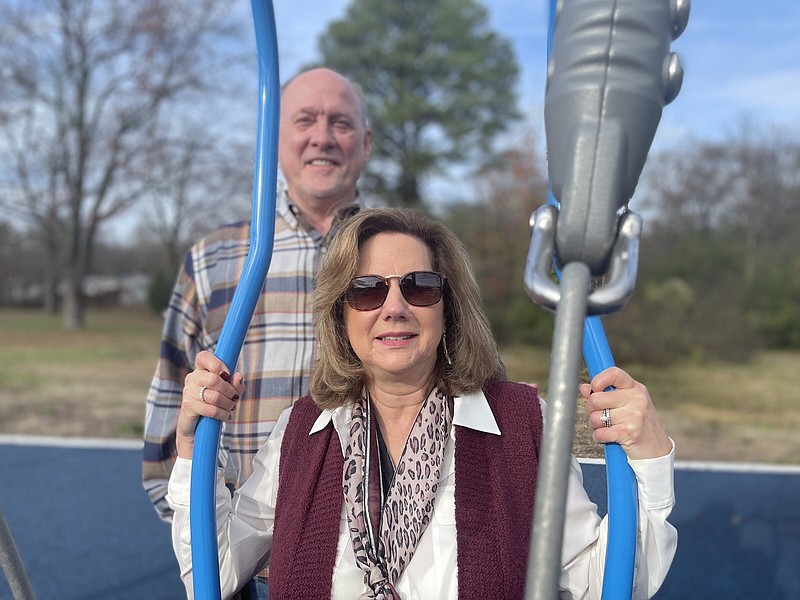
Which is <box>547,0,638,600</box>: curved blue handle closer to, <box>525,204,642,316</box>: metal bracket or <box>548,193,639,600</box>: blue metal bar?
<box>548,193,639,600</box>: blue metal bar

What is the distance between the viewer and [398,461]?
1.94 meters

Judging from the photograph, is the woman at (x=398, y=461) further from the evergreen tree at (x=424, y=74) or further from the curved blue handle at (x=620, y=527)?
the evergreen tree at (x=424, y=74)

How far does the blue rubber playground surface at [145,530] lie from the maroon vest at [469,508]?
7.92 feet

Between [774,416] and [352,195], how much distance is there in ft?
27.4

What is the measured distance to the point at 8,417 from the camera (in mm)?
8656

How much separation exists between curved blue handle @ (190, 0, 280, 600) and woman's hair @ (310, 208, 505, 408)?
0.30 meters

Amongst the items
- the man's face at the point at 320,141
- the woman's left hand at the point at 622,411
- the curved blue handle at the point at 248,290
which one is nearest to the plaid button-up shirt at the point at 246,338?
the man's face at the point at 320,141

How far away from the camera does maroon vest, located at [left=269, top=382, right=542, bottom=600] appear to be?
1702 mm

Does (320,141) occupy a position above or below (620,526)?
above

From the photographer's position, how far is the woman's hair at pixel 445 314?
77.9 inches

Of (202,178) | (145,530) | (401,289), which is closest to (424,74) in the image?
(202,178)

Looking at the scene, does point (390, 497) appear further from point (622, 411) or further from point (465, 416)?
point (622, 411)

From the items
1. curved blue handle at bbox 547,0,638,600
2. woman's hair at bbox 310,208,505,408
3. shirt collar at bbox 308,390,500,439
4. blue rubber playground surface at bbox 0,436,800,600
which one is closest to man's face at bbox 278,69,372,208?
woman's hair at bbox 310,208,505,408

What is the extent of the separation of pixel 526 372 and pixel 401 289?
2.52 m
